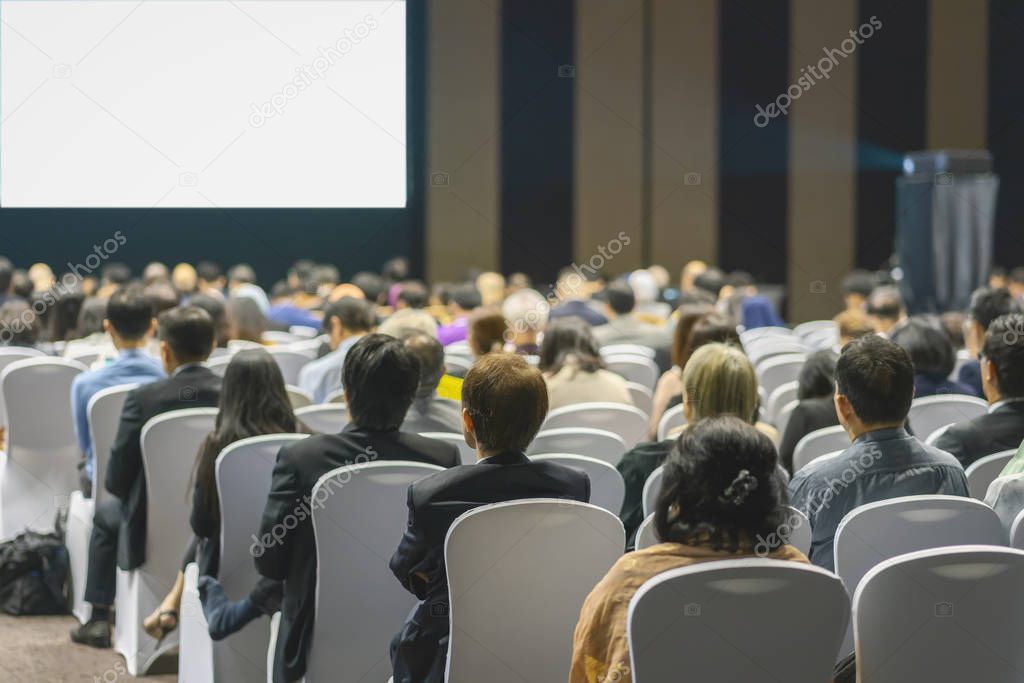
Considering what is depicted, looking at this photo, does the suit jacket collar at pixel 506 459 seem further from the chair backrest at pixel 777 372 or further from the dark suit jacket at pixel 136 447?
the chair backrest at pixel 777 372

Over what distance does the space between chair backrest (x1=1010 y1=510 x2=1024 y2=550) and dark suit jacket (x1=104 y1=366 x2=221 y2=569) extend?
2.41 meters

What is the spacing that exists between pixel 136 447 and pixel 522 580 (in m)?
1.87

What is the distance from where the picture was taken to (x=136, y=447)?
382 centimetres

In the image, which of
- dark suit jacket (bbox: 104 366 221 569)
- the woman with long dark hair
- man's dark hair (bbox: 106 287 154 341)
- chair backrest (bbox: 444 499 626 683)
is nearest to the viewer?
chair backrest (bbox: 444 499 626 683)

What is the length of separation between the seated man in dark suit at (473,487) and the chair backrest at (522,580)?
109 mm

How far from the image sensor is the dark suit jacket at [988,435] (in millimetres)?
3523

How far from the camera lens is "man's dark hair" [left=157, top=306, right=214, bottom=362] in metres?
4.01

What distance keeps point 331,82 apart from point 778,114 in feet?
24.0

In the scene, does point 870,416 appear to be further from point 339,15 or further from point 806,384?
point 339,15

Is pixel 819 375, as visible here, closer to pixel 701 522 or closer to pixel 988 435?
pixel 988 435

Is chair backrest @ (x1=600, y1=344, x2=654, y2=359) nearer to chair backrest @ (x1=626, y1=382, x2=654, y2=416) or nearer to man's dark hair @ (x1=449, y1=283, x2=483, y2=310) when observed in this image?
man's dark hair @ (x1=449, y1=283, x2=483, y2=310)

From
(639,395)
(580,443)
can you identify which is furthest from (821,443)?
(639,395)

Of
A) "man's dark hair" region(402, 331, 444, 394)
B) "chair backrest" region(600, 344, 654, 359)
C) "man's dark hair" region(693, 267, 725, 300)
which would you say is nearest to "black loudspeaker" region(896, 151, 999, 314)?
"man's dark hair" region(693, 267, 725, 300)

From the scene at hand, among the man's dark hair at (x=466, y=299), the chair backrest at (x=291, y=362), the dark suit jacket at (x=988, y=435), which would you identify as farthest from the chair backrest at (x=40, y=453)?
the dark suit jacket at (x=988, y=435)
